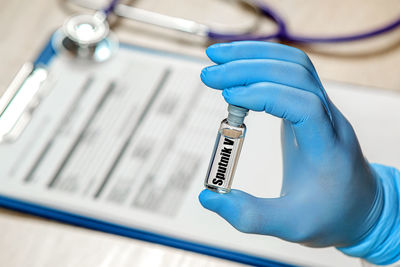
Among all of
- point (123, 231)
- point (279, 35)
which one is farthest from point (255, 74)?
point (279, 35)

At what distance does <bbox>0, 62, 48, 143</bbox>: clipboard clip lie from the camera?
0.69m

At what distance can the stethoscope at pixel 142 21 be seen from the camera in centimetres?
76

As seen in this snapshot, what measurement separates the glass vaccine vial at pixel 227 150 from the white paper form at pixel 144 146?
0.37 feet

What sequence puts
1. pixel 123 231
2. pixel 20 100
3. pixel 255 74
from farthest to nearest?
pixel 20 100 < pixel 123 231 < pixel 255 74

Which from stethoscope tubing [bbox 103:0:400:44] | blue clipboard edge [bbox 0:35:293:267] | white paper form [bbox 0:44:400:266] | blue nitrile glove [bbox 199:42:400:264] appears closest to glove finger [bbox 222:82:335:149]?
blue nitrile glove [bbox 199:42:400:264]

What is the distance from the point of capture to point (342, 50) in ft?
2.54

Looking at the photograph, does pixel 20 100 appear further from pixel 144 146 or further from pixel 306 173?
pixel 306 173

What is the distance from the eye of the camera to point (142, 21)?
800 millimetres

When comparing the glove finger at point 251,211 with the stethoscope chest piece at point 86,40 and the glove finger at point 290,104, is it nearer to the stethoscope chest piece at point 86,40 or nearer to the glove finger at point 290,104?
the glove finger at point 290,104

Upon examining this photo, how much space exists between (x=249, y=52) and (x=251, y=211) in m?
0.12

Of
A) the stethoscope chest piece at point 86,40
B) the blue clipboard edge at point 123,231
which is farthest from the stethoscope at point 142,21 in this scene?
the blue clipboard edge at point 123,231

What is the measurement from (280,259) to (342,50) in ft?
1.03

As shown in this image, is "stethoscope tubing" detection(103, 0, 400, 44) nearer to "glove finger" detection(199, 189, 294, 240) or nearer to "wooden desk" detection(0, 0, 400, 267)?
"wooden desk" detection(0, 0, 400, 267)

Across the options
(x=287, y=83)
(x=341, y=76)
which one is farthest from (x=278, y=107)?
(x=341, y=76)
